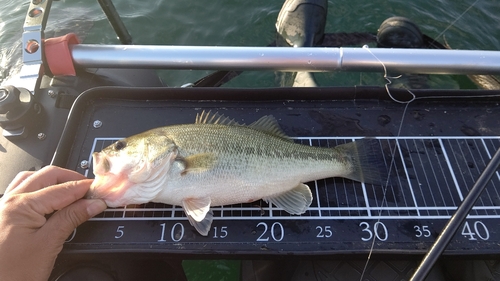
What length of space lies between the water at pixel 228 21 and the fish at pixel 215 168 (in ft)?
9.54

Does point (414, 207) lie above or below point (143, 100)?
below

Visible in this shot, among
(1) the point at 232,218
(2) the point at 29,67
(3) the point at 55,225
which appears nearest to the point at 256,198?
(1) the point at 232,218

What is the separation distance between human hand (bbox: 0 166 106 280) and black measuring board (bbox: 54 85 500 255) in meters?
0.21

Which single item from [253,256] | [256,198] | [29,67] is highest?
[29,67]

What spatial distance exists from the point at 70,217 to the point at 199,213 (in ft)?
2.59

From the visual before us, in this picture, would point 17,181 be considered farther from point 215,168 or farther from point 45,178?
point 215,168

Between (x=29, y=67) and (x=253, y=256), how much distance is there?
2.39m

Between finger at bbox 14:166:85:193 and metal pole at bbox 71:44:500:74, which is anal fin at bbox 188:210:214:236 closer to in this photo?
finger at bbox 14:166:85:193

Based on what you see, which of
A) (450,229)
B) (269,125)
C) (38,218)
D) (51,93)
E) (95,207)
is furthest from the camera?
(51,93)

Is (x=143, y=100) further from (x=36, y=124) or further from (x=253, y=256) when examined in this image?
(x=253, y=256)

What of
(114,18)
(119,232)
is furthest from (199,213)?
(114,18)

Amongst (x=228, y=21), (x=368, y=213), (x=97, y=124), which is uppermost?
(x=97, y=124)

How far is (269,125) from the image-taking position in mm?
2469

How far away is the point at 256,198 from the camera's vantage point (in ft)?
7.30
